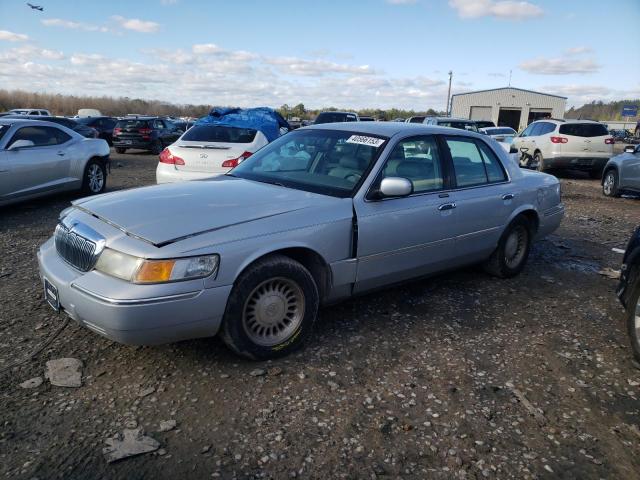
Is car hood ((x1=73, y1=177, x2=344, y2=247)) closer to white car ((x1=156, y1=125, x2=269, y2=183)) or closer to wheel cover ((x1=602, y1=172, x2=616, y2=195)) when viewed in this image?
white car ((x1=156, y1=125, x2=269, y2=183))

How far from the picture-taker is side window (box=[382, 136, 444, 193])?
4.09 metres

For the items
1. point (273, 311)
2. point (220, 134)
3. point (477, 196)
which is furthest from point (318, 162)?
point (220, 134)

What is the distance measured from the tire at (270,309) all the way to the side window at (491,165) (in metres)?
2.51

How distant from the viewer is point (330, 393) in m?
3.11

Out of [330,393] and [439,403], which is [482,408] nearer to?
[439,403]

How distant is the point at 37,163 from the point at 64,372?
5.97 meters

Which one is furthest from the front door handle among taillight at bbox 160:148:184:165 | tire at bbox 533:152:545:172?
tire at bbox 533:152:545:172

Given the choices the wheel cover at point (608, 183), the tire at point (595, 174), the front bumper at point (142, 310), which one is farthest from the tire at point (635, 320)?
the tire at point (595, 174)

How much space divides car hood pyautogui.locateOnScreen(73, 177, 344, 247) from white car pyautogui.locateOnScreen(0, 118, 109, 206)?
494 centimetres

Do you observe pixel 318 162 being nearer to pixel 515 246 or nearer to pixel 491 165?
pixel 491 165

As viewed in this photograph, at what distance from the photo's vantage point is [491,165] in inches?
198

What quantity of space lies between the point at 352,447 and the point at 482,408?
915mm

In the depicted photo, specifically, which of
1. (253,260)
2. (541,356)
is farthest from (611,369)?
(253,260)

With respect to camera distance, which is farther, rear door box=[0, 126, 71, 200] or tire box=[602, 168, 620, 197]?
tire box=[602, 168, 620, 197]
